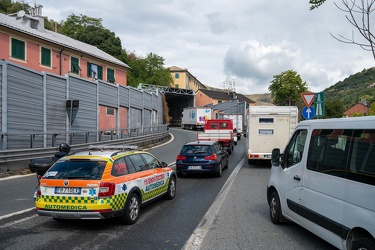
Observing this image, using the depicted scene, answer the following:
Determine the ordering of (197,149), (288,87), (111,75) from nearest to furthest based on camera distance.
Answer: (197,149), (288,87), (111,75)

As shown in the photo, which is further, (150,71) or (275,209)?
(150,71)

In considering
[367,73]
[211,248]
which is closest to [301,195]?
[211,248]

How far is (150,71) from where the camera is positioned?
76812 millimetres

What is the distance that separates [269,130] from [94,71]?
2515 centimetres

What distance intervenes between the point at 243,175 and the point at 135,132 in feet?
54.7

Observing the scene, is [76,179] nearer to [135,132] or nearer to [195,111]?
[135,132]

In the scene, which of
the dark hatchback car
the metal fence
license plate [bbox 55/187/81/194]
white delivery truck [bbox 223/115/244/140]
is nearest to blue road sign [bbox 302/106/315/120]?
the dark hatchback car

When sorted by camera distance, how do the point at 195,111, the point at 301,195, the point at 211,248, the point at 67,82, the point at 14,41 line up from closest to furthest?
the point at 211,248
the point at 301,195
the point at 67,82
the point at 14,41
the point at 195,111

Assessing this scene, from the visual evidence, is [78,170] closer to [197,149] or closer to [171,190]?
[171,190]

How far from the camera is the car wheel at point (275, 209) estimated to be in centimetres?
691

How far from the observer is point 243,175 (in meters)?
14.5

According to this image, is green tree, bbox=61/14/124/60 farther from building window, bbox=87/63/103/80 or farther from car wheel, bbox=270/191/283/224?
car wheel, bbox=270/191/283/224

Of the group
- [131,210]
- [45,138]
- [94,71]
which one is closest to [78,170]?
[131,210]

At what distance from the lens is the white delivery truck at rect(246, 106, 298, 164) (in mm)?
17375
